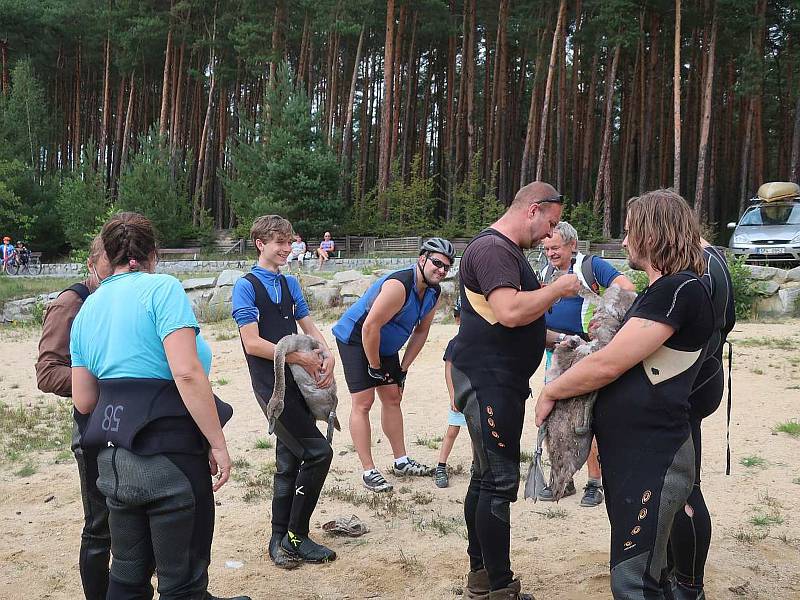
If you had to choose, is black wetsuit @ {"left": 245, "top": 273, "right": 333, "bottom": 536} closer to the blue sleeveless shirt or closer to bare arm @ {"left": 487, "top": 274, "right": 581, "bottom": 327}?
the blue sleeveless shirt

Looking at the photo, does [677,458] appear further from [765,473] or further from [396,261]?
[396,261]

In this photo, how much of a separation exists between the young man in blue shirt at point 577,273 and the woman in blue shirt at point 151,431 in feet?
9.09

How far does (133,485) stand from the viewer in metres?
2.51

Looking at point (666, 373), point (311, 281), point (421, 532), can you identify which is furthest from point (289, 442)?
point (311, 281)

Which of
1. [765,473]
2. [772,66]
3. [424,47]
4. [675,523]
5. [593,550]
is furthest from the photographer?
[424,47]

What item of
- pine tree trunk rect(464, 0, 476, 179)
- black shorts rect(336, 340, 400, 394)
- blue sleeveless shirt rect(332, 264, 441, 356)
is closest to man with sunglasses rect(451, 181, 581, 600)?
blue sleeveless shirt rect(332, 264, 441, 356)

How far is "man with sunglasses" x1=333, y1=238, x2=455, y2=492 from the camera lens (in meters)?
4.90

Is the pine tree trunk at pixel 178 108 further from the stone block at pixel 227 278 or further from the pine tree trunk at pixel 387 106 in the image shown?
the stone block at pixel 227 278

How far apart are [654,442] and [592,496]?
2728 mm

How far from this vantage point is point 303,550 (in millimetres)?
4148

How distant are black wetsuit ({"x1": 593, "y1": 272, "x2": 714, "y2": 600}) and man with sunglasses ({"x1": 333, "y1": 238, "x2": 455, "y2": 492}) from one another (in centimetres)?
243

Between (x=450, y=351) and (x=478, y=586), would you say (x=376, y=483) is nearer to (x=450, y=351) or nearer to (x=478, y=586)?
(x=450, y=351)

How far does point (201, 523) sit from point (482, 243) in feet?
5.39

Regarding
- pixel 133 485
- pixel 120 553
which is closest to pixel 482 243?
pixel 133 485
